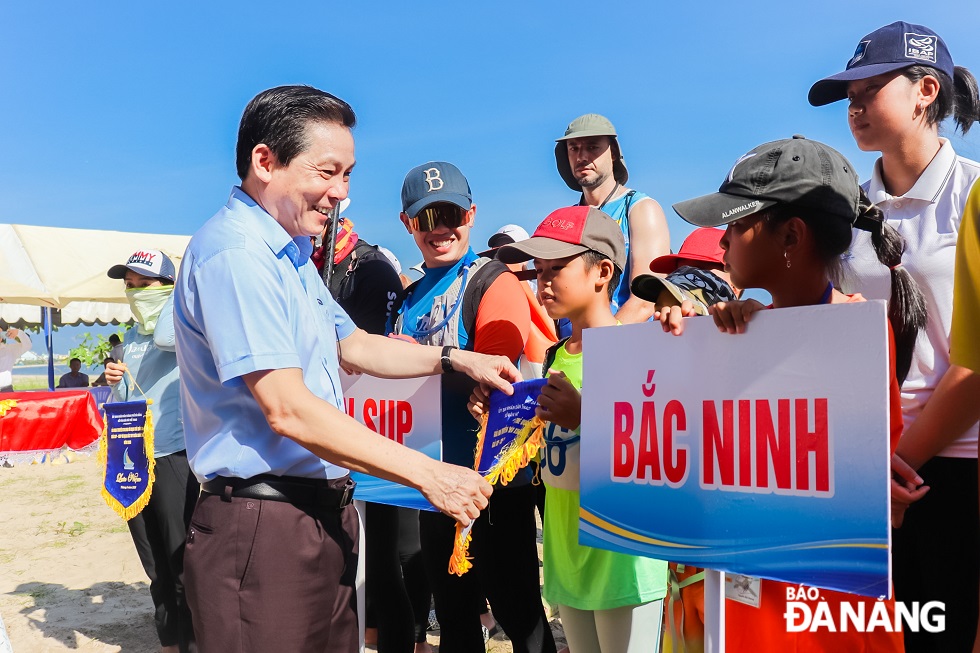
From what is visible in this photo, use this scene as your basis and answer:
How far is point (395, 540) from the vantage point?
3.79m

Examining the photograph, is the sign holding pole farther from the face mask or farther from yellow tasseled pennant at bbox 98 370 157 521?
the face mask

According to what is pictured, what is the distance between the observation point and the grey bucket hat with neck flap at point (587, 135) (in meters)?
4.19

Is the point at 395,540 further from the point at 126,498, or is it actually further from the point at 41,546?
the point at 41,546

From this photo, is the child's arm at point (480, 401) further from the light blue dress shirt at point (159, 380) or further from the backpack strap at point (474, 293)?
the light blue dress shirt at point (159, 380)

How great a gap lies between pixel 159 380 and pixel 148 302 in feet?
1.70

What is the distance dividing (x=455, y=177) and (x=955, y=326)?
2390 millimetres

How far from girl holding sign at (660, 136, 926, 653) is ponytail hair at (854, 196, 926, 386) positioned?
0.22 meters

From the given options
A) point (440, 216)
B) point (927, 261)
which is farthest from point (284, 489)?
point (927, 261)

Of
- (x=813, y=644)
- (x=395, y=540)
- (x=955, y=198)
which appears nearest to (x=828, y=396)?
(x=813, y=644)

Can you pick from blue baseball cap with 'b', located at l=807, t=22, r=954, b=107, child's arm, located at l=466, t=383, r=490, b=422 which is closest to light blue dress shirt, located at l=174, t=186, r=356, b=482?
child's arm, located at l=466, t=383, r=490, b=422

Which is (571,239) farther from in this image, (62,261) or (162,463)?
(62,261)

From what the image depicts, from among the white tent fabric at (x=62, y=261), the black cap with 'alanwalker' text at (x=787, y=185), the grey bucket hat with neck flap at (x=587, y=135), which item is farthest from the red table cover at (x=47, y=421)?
the black cap with 'alanwalker' text at (x=787, y=185)

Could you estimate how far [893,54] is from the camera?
8.50 feet

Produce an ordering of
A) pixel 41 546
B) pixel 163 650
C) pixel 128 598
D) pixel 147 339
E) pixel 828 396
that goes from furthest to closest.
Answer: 1. pixel 41 546
2. pixel 128 598
3. pixel 147 339
4. pixel 163 650
5. pixel 828 396
